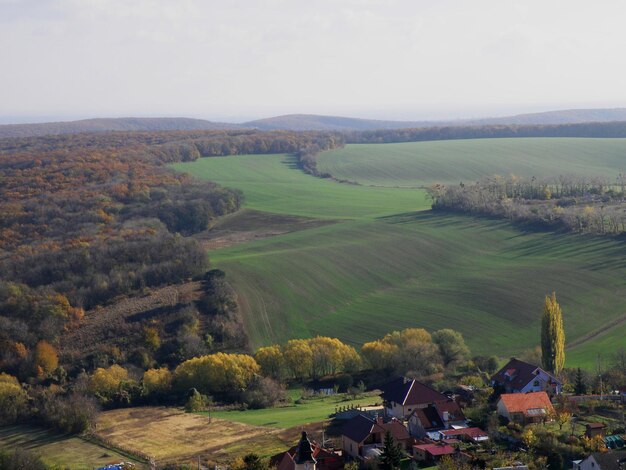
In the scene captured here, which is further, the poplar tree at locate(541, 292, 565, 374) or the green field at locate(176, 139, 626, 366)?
the green field at locate(176, 139, 626, 366)

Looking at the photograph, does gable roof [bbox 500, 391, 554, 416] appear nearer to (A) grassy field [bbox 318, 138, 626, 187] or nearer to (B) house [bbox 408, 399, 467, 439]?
(B) house [bbox 408, 399, 467, 439]

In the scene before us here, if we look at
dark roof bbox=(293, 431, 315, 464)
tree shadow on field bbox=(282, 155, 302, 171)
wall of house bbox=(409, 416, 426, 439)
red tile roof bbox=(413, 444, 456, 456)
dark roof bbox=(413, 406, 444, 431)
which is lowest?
wall of house bbox=(409, 416, 426, 439)

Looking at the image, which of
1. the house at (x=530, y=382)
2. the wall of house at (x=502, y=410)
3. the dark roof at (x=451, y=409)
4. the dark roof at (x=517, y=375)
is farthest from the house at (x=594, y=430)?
the dark roof at (x=517, y=375)

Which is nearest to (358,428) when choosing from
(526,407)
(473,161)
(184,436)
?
(526,407)

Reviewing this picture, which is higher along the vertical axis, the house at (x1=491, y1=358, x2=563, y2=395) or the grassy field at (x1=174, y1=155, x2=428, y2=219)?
the grassy field at (x1=174, y1=155, x2=428, y2=219)

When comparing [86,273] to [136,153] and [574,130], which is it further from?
[574,130]

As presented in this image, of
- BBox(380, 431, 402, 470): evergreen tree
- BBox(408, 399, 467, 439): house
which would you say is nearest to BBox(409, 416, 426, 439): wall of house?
BBox(408, 399, 467, 439): house

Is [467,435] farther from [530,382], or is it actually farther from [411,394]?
[530,382]
